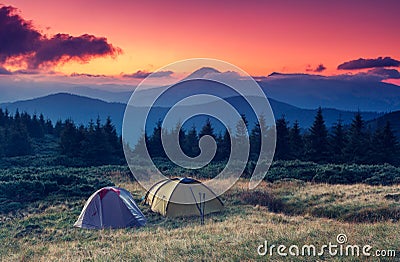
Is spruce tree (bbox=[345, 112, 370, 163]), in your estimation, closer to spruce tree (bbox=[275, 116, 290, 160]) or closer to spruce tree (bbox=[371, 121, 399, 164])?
spruce tree (bbox=[371, 121, 399, 164])

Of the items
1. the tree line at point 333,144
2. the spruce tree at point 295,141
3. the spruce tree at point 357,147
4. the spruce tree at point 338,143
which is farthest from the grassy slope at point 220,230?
the spruce tree at point 295,141

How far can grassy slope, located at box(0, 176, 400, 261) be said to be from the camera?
952cm

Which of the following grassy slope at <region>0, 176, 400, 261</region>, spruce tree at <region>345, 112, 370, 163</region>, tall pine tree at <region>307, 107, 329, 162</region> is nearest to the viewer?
grassy slope at <region>0, 176, 400, 261</region>

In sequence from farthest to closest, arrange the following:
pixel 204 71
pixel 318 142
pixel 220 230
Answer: pixel 318 142 < pixel 204 71 < pixel 220 230

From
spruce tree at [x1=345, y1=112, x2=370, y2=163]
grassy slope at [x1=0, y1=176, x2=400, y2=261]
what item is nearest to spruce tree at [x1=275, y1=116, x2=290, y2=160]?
spruce tree at [x1=345, y1=112, x2=370, y2=163]

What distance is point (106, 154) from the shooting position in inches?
1774

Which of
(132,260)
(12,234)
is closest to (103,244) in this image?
(132,260)

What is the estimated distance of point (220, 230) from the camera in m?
13.1

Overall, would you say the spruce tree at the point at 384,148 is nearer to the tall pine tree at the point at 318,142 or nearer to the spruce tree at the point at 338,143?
the spruce tree at the point at 338,143

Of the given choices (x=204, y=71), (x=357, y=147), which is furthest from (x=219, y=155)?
(x=204, y=71)

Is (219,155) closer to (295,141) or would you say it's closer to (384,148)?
(295,141)

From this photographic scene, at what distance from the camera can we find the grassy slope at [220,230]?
952cm

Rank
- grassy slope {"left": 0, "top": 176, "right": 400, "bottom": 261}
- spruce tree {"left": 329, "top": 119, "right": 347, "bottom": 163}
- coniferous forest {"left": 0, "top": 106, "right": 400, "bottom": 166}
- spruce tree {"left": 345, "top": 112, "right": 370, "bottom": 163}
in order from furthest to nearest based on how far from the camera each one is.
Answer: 1. spruce tree {"left": 329, "top": 119, "right": 347, "bottom": 163}
2. coniferous forest {"left": 0, "top": 106, "right": 400, "bottom": 166}
3. spruce tree {"left": 345, "top": 112, "right": 370, "bottom": 163}
4. grassy slope {"left": 0, "top": 176, "right": 400, "bottom": 261}

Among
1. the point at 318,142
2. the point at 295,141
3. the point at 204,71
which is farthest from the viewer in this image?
the point at 295,141
